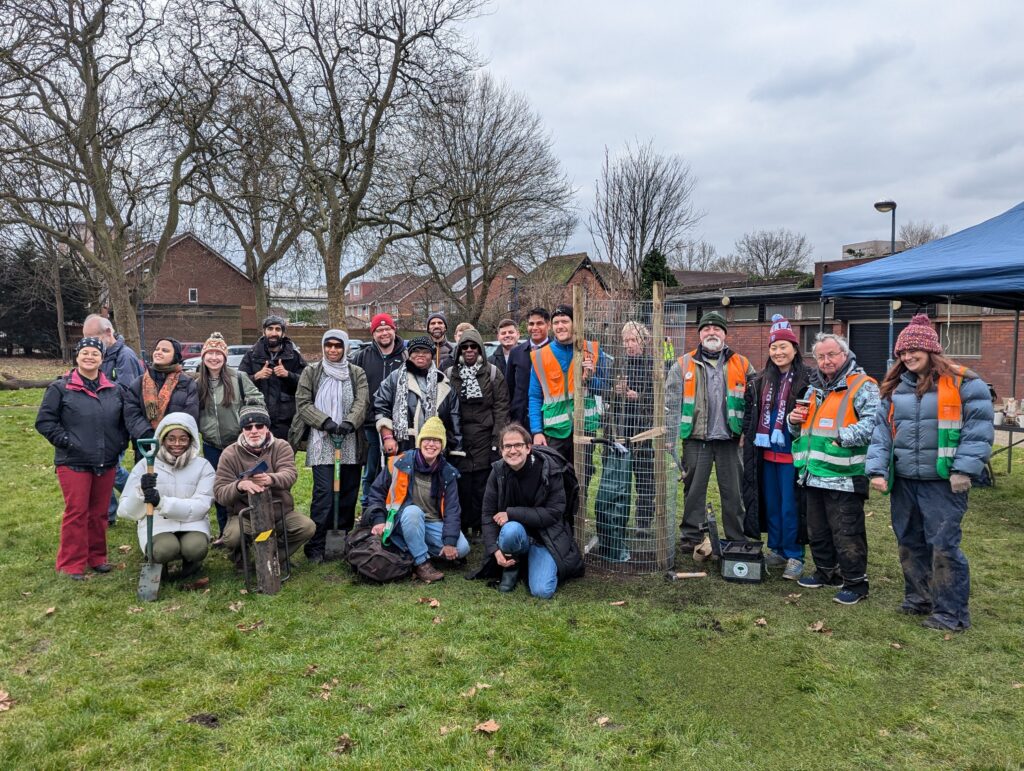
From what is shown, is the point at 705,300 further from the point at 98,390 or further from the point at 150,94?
the point at 98,390

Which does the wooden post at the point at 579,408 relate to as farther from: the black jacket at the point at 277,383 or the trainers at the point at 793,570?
the black jacket at the point at 277,383

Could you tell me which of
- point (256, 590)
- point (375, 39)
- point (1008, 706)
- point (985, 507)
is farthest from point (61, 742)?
point (375, 39)

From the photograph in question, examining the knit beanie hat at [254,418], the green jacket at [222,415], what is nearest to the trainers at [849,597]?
the knit beanie hat at [254,418]

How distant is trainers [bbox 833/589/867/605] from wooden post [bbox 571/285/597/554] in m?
1.88

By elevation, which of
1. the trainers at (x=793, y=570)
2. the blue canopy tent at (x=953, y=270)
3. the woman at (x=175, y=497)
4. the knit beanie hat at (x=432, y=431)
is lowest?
the trainers at (x=793, y=570)

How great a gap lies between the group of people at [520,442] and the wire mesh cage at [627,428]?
25 mm

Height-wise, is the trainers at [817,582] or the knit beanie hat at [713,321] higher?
the knit beanie hat at [713,321]

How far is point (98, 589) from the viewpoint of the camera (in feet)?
16.3

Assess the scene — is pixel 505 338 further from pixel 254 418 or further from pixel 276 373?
pixel 254 418

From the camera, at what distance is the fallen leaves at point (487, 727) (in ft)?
10.5

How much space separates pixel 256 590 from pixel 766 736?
139 inches

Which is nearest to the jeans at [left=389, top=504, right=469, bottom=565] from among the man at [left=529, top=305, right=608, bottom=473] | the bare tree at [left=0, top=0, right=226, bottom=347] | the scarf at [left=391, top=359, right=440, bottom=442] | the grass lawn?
the grass lawn

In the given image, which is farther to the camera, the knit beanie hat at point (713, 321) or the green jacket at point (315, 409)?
the green jacket at point (315, 409)

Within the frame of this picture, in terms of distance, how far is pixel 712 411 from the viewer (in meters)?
5.47
